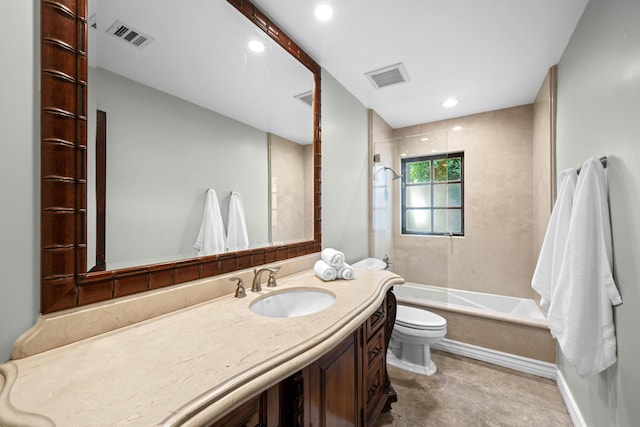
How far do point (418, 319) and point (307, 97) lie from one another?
202cm

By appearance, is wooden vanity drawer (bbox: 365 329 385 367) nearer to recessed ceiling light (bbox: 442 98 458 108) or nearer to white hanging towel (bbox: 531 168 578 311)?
white hanging towel (bbox: 531 168 578 311)

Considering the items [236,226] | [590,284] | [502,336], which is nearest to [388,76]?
[236,226]

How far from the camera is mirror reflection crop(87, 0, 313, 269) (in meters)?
0.89

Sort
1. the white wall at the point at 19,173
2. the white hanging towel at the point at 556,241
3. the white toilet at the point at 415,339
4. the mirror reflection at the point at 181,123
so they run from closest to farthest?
the white wall at the point at 19,173 < the mirror reflection at the point at 181,123 < the white hanging towel at the point at 556,241 < the white toilet at the point at 415,339

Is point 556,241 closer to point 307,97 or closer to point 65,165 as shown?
point 307,97

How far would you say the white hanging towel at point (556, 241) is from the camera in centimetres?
143

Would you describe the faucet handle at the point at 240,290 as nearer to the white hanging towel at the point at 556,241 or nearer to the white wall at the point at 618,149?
the white wall at the point at 618,149

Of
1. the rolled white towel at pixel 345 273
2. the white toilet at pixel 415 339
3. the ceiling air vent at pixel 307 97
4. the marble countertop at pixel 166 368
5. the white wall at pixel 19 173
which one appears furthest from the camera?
the white toilet at pixel 415 339

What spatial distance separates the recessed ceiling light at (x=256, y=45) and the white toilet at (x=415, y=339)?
7.26 ft

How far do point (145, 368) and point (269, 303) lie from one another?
2.23ft

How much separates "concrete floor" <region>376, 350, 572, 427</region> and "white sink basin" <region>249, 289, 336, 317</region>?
0.94 metres

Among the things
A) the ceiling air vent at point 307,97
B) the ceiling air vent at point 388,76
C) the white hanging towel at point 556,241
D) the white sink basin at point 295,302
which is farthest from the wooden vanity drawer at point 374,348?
the ceiling air vent at point 388,76

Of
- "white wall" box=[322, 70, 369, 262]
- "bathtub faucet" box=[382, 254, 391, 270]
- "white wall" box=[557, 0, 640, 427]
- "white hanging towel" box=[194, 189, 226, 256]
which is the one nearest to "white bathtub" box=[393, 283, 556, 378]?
"bathtub faucet" box=[382, 254, 391, 270]

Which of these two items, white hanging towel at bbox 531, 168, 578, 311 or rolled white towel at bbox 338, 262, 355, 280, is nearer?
white hanging towel at bbox 531, 168, 578, 311
